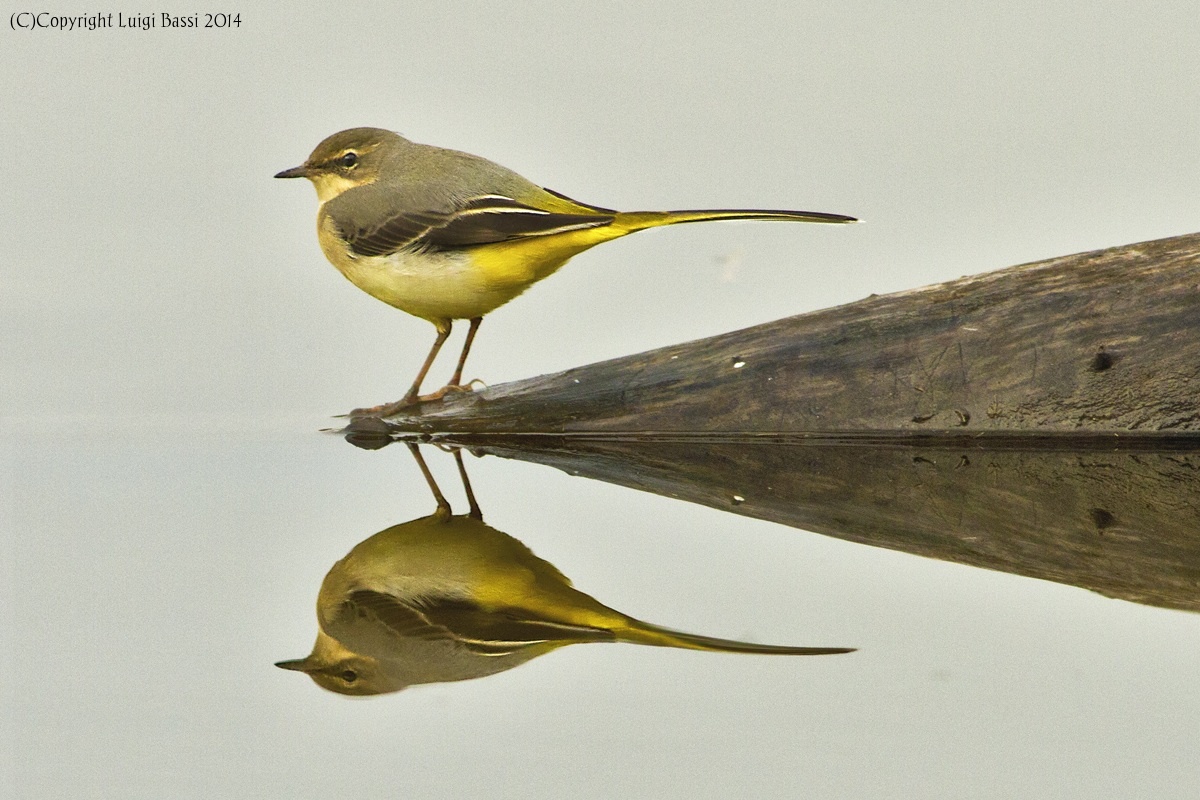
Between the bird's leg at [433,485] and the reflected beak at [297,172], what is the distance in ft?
4.77

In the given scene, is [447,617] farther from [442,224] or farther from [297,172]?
[297,172]

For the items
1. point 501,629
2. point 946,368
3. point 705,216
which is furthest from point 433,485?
point 946,368

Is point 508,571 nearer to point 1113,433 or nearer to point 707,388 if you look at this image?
point 707,388

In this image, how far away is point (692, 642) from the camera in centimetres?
439

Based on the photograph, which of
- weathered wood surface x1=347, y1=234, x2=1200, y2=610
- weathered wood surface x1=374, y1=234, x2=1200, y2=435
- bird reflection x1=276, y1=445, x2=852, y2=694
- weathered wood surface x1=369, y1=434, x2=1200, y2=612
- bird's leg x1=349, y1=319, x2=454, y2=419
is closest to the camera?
bird reflection x1=276, y1=445, x2=852, y2=694

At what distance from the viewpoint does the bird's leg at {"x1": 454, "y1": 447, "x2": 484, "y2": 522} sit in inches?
231

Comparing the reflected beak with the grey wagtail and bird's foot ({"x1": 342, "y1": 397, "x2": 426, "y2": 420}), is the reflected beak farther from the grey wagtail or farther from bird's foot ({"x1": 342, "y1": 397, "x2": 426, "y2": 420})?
bird's foot ({"x1": 342, "y1": 397, "x2": 426, "y2": 420})

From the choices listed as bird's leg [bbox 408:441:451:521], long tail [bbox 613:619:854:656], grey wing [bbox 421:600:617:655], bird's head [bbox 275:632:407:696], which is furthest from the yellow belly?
bird's head [bbox 275:632:407:696]

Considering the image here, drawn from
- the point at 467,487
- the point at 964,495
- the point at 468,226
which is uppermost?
the point at 468,226

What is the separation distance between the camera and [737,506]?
592 centimetres

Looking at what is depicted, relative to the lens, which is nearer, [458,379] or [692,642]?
[692,642]

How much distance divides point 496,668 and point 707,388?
3084mm

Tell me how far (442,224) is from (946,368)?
2.30 m

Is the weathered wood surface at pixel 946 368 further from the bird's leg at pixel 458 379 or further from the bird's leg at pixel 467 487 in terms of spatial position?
the bird's leg at pixel 467 487
